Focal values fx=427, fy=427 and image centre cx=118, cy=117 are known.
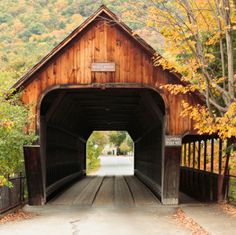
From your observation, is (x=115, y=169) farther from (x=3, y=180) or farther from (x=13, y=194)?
(x=3, y=180)

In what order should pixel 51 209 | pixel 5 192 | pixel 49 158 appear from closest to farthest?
pixel 5 192
pixel 51 209
pixel 49 158

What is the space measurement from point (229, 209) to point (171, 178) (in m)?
2.32

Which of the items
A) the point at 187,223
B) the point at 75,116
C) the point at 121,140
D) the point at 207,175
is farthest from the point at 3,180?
the point at 121,140

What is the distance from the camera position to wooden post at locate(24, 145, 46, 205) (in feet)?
47.3

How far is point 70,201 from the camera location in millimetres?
16625

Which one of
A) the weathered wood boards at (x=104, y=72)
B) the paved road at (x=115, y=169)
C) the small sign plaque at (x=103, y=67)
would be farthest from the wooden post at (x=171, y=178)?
the paved road at (x=115, y=169)

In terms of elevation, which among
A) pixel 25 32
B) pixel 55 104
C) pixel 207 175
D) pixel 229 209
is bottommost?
pixel 229 209

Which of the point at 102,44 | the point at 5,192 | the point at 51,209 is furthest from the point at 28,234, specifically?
the point at 102,44

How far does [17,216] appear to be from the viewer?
41.9 ft

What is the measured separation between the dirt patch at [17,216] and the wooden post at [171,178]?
Result: 4757 millimetres

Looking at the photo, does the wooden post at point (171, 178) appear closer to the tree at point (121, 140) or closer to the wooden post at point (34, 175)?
the wooden post at point (34, 175)

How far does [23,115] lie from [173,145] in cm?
514

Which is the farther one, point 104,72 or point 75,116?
point 75,116

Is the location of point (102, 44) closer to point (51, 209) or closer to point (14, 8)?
point (51, 209)
